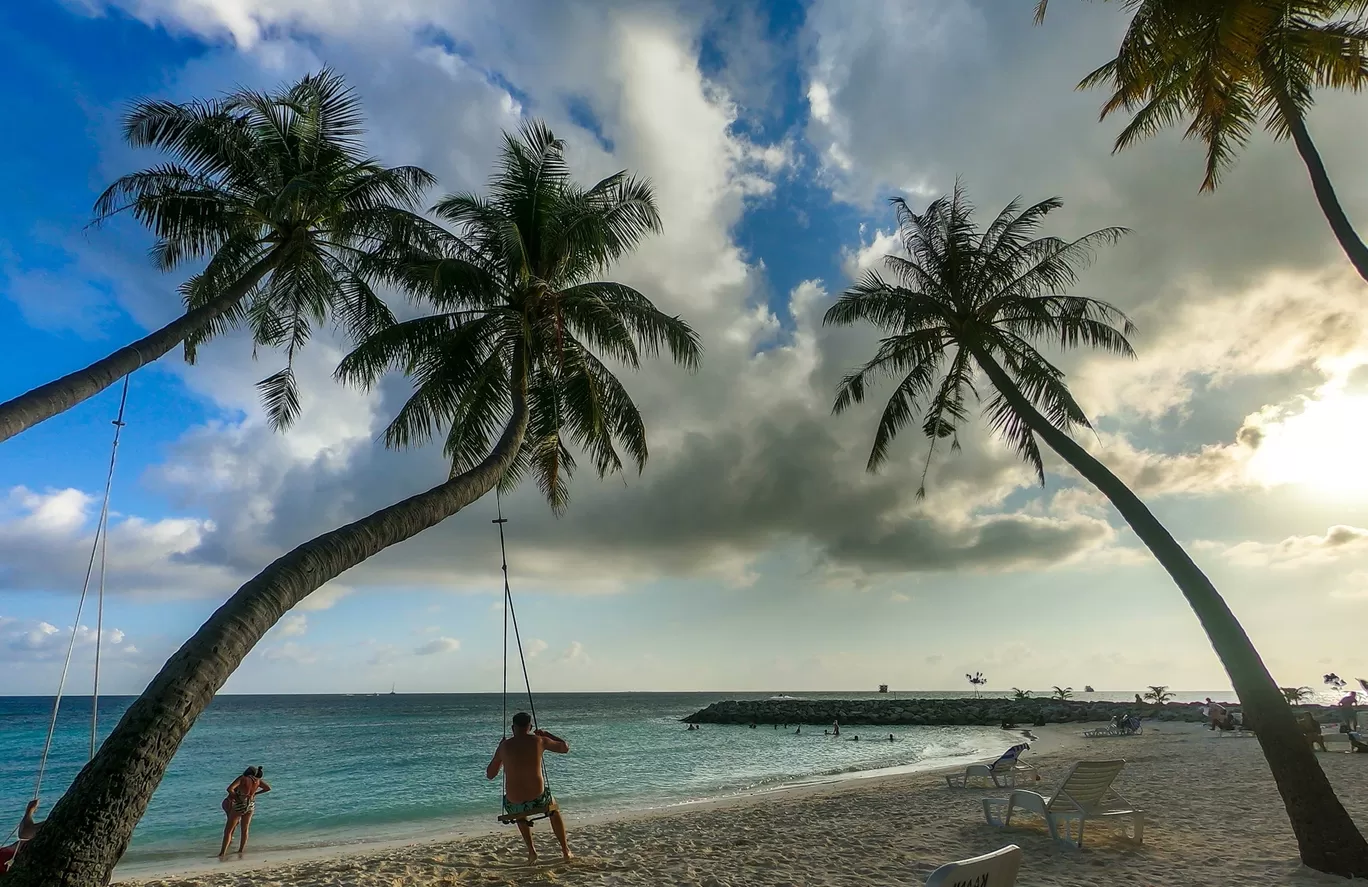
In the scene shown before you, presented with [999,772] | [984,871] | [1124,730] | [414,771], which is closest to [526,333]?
Answer: [984,871]

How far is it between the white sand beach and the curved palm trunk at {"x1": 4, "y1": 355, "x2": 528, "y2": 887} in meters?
3.57

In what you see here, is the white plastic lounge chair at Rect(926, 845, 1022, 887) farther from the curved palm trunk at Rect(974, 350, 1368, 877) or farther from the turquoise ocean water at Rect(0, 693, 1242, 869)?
the turquoise ocean water at Rect(0, 693, 1242, 869)

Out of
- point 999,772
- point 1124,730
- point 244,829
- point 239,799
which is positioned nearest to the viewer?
point 239,799

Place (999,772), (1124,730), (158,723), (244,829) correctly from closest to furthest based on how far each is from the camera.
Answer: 1. (158,723)
2. (244,829)
3. (999,772)
4. (1124,730)

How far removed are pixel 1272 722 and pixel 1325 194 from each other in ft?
17.4

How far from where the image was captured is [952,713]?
2141 inches

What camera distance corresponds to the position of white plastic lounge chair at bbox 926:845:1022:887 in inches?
89.4

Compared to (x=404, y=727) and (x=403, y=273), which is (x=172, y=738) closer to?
(x=403, y=273)

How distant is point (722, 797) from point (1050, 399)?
12.6 meters

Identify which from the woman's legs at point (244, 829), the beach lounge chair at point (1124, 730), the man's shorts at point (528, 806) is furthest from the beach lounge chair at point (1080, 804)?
the beach lounge chair at point (1124, 730)

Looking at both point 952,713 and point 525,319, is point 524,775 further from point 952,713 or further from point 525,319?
point 952,713

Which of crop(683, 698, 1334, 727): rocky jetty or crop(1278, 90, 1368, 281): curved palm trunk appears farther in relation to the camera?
crop(683, 698, 1334, 727): rocky jetty

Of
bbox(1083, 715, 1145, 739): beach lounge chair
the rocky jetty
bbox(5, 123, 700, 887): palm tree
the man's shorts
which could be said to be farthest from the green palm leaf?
the rocky jetty

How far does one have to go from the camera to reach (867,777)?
2114 cm
